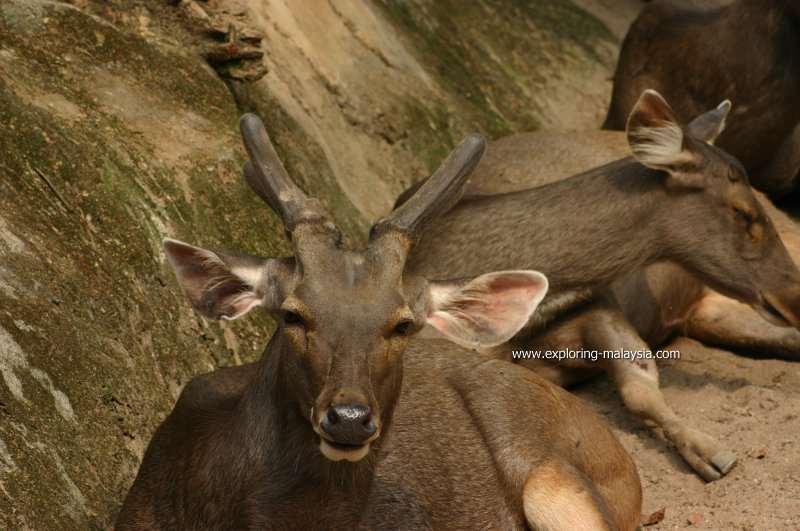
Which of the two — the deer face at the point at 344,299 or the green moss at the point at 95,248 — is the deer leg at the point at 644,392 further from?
the deer face at the point at 344,299

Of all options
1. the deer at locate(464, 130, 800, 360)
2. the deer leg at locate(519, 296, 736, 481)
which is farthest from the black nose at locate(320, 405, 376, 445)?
the deer at locate(464, 130, 800, 360)

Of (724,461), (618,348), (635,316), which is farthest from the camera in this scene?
(635,316)

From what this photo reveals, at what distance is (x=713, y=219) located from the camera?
344 inches

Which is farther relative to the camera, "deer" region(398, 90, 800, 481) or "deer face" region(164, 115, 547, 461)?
"deer" region(398, 90, 800, 481)

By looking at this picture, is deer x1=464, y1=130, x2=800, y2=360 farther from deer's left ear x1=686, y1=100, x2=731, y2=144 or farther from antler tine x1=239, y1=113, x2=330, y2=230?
antler tine x1=239, y1=113, x2=330, y2=230

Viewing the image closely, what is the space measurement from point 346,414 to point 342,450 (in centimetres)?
22

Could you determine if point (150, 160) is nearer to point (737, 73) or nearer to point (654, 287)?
point (654, 287)

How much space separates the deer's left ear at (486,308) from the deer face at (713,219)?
277cm

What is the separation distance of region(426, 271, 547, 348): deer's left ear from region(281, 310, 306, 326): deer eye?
0.80 meters

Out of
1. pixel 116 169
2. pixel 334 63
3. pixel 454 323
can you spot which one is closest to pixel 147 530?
pixel 454 323

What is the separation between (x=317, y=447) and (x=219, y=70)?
4342 mm

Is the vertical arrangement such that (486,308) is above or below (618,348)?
above

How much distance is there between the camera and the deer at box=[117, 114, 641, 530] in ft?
18.1

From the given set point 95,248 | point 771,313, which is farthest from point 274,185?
point 771,313
